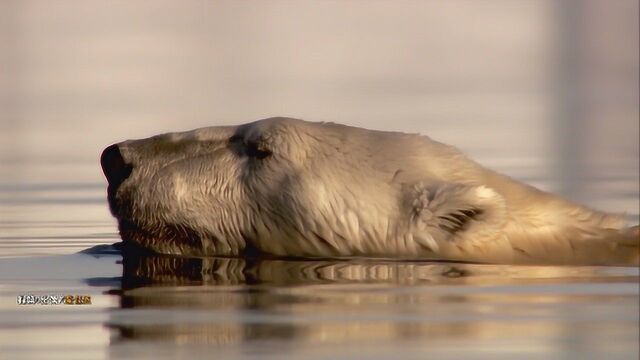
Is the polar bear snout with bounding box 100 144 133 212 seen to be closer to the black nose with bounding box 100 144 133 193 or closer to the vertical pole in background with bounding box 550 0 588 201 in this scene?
the black nose with bounding box 100 144 133 193

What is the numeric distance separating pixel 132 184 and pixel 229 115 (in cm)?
622

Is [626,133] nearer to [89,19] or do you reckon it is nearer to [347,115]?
[347,115]

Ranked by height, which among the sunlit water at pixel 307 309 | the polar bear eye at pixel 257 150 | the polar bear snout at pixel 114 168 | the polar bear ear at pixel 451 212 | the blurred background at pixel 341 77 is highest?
the blurred background at pixel 341 77

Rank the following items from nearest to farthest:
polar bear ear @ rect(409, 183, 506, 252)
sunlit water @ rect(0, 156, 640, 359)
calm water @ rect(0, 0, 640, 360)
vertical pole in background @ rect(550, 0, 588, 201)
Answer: sunlit water @ rect(0, 156, 640, 359)
calm water @ rect(0, 0, 640, 360)
polar bear ear @ rect(409, 183, 506, 252)
vertical pole in background @ rect(550, 0, 588, 201)

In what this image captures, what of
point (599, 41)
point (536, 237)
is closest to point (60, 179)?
point (536, 237)

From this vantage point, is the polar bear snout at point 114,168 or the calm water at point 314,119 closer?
the calm water at point 314,119

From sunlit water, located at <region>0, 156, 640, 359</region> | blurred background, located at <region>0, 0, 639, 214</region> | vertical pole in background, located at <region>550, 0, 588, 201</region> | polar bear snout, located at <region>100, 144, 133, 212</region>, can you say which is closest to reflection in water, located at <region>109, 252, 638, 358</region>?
sunlit water, located at <region>0, 156, 640, 359</region>

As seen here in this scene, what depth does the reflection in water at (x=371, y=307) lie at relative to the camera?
5.25 m

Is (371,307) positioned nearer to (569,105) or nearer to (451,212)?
(451,212)

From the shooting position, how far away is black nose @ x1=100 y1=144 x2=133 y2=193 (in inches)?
317

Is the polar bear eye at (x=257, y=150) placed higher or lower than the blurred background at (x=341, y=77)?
lower

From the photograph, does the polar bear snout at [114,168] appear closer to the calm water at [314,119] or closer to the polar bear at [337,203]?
the polar bear at [337,203]

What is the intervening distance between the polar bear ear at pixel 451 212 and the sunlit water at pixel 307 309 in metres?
0.26

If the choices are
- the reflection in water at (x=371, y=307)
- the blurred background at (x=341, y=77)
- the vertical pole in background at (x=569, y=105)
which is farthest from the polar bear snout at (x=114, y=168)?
the vertical pole in background at (x=569, y=105)
